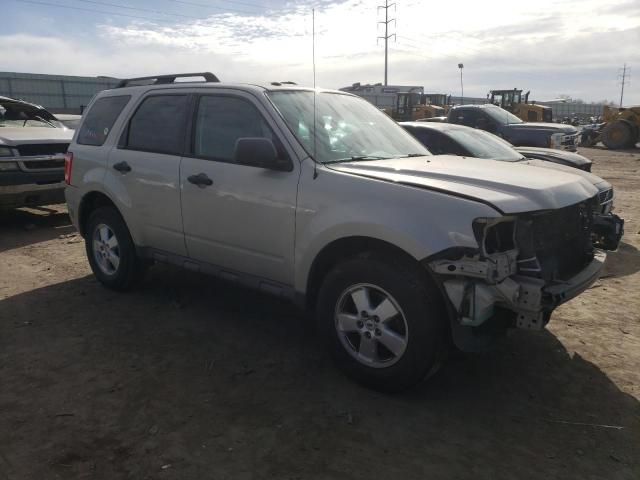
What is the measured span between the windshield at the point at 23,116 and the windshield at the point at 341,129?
6910 millimetres

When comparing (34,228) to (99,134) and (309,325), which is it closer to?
(99,134)

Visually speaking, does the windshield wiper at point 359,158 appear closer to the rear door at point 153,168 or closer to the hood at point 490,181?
the hood at point 490,181

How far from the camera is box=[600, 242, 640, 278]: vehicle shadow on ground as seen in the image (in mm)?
5832

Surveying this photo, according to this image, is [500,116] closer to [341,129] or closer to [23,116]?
[341,129]

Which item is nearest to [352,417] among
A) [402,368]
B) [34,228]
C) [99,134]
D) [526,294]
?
[402,368]

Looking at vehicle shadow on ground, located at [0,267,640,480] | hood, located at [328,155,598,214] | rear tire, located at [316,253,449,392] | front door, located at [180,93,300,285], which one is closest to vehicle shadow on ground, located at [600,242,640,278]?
vehicle shadow on ground, located at [0,267,640,480]

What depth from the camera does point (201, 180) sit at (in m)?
4.10

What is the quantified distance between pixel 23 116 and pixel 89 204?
5.17 metres

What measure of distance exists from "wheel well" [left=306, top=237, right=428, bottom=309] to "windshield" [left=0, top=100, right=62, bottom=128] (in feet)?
24.8

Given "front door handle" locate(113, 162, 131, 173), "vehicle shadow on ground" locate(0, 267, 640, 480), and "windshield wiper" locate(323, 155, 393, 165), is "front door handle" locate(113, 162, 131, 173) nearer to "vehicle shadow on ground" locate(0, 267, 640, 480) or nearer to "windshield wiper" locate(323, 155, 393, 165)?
"vehicle shadow on ground" locate(0, 267, 640, 480)

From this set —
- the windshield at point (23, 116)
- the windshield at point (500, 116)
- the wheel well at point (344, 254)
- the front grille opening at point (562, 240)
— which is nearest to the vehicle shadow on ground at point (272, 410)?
the wheel well at point (344, 254)

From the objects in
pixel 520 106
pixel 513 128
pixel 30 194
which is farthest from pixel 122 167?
pixel 520 106

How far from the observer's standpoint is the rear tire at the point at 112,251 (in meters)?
5.04

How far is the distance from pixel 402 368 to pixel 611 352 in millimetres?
1829
